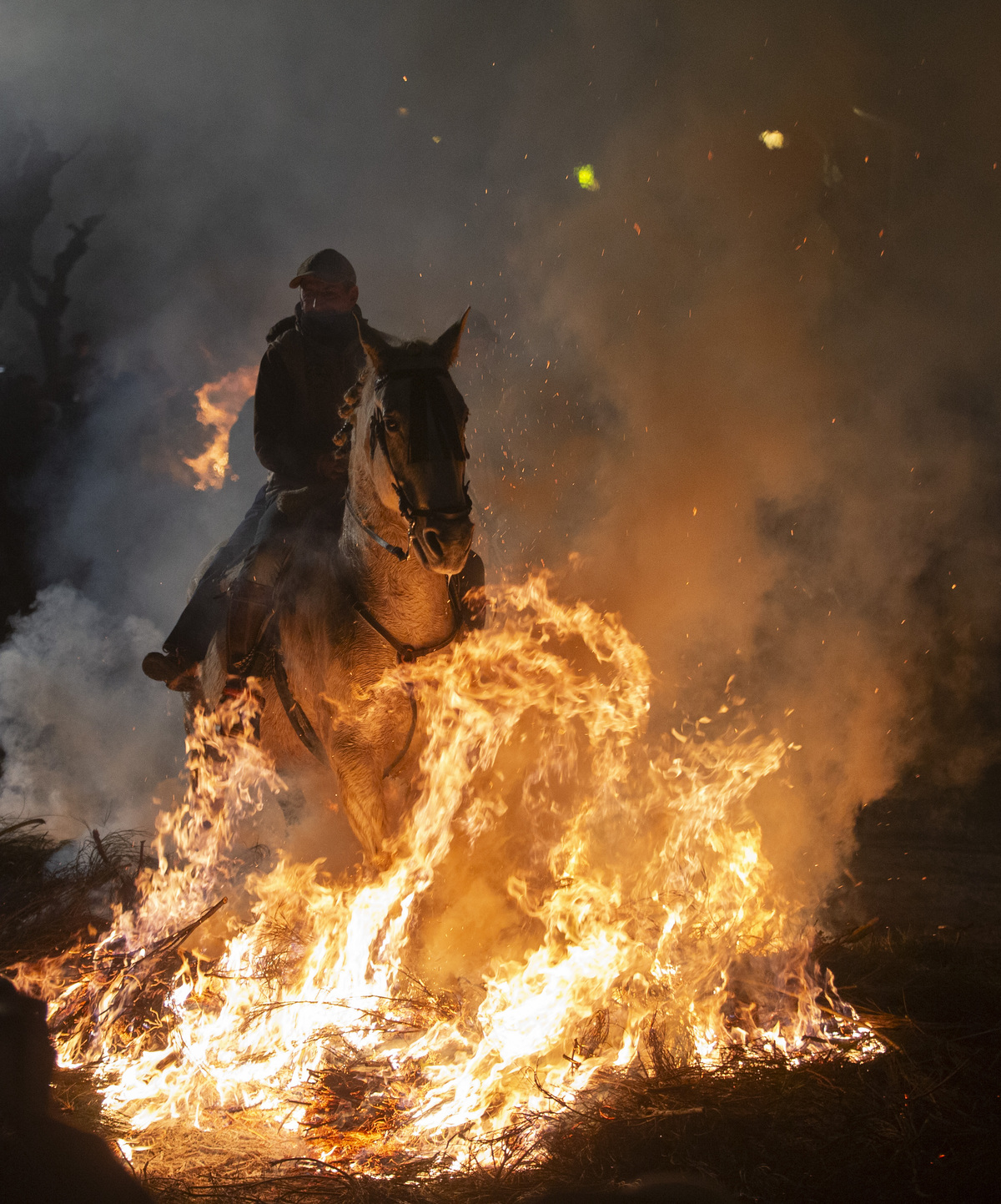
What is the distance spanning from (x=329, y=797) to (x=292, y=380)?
2858 millimetres

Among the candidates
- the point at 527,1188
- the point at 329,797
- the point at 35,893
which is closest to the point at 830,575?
the point at 329,797

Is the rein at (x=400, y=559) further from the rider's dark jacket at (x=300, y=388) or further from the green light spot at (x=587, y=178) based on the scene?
the green light spot at (x=587, y=178)

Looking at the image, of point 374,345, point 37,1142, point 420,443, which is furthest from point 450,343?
point 37,1142

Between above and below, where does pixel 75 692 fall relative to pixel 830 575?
below

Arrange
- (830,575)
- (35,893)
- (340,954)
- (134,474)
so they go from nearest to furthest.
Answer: (340,954) < (35,893) < (830,575) < (134,474)

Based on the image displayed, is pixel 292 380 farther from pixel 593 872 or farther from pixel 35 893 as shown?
pixel 35 893

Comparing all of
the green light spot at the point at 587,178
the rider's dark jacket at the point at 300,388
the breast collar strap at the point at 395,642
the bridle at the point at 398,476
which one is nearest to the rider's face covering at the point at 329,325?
the rider's dark jacket at the point at 300,388

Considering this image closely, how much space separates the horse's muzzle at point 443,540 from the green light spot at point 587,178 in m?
7.08

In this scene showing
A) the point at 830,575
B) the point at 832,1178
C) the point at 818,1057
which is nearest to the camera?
A: the point at 832,1178

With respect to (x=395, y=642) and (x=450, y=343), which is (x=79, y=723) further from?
(x=450, y=343)

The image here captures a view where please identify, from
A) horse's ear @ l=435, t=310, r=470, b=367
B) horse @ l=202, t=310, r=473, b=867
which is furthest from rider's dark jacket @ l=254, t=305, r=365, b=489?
horse's ear @ l=435, t=310, r=470, b=367

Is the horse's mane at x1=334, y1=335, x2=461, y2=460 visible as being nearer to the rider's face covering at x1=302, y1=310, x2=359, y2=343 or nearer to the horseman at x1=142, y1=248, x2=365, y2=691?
the horseman at x1=142, y1=248, x2=365, y2=691

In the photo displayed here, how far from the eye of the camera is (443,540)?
253 cm

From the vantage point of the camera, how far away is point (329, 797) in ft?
15.2
